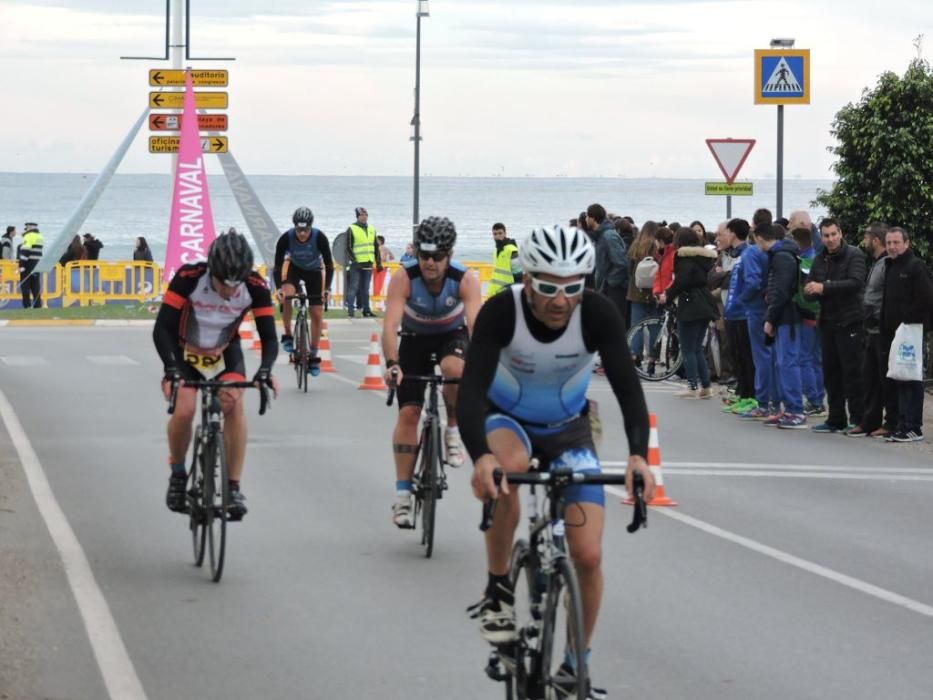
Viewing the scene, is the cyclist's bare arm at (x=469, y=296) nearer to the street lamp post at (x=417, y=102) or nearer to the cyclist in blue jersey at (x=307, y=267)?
the cyclist in blue jersey at (x=307, y=267)

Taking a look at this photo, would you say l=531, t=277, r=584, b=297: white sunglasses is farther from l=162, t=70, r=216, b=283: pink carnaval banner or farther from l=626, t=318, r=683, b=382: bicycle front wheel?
l=162, t=70, r=216, b=283: pink carnaval banner

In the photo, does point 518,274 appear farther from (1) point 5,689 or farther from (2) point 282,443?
(1) point 5,689

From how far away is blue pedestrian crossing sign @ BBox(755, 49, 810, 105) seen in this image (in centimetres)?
2298

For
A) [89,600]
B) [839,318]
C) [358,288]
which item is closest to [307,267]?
[839,318]

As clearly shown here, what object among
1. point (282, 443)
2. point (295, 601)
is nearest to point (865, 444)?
point (282, 443)

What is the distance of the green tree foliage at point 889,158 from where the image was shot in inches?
903

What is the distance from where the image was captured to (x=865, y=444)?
17156mm

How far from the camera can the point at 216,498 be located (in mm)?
10094

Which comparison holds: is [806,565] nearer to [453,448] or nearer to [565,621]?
[453,448]

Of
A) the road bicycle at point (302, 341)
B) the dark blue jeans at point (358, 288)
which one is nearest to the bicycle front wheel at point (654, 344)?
the road bicycle at point (302, 341)

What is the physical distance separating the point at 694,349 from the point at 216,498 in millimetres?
11611

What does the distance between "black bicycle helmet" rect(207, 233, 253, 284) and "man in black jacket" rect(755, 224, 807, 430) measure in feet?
29.7

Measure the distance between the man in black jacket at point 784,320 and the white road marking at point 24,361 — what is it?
36.3 ft

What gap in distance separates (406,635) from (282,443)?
310 inches
